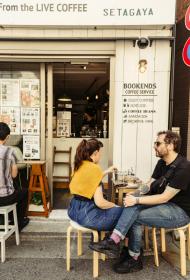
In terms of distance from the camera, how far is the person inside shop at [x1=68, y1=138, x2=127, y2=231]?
124 inches

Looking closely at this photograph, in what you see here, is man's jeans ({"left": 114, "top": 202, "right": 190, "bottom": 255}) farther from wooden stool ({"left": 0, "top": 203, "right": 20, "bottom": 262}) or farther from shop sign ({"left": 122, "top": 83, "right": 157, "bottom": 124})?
shop sign ({"left": 122, "top": 83, "right": 157, "bottom": 124})

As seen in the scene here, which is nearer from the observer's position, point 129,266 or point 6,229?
point 129,266

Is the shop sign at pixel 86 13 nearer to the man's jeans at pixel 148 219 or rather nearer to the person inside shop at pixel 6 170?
the person inside shop at pixel 6 170

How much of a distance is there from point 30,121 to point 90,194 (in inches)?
98.7

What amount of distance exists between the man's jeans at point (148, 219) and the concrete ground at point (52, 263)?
1.20 ft

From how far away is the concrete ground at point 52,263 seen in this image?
3.24 metres

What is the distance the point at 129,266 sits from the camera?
3309 mm

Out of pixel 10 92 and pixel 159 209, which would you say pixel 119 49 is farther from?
pixel 159 209

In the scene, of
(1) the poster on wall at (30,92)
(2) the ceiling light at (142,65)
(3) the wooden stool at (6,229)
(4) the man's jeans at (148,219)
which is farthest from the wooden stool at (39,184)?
→ (2) the ceiling light at (142,65)

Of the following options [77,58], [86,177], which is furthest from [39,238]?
[77,58]

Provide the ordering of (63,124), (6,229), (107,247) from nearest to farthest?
1. (107,247)
2. (6,229)
3. (63,124)

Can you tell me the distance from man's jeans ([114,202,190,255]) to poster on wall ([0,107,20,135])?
282cm

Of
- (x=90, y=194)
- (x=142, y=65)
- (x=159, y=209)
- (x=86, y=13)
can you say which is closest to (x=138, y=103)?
(x=142, y=65)

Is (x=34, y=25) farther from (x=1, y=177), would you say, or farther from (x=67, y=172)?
(x=67, y=172)
